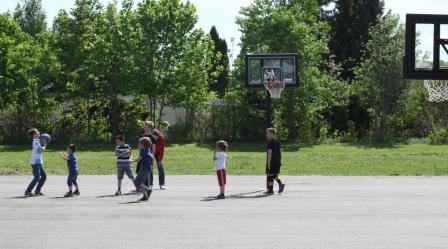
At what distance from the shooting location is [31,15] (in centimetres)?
8012

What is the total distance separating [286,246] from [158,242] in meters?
1.85

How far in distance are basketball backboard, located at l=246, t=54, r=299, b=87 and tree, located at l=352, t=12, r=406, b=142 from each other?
17951 millimetres

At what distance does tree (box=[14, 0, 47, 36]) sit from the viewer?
→ 79006 mm

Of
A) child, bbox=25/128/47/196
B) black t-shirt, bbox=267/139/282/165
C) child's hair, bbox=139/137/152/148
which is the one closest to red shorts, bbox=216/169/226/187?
black t-shirt, bbox=267/139/282/165

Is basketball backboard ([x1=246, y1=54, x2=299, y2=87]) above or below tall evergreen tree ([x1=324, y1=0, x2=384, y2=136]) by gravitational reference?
below

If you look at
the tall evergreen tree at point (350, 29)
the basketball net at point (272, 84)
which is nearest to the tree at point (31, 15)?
the tall evergreen tree at point (350, 29)

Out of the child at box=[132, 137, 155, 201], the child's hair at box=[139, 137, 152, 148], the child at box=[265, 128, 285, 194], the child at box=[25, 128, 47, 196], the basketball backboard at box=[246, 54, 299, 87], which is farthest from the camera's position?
the basketball backboard at box=[246, 54, 299, 87]

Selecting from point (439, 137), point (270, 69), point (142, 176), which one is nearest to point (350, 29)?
point (439, 137)

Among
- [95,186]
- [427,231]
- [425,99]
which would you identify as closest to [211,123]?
[425,99]

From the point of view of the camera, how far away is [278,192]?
18.0 metres

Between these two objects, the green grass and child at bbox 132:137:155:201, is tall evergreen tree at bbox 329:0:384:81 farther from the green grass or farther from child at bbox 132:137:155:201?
child at bbox 132:137:155:201

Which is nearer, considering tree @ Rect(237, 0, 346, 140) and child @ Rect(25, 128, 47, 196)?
child @ Rect(25, 128, 47, 196)

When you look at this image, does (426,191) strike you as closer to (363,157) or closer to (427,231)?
(427,231)

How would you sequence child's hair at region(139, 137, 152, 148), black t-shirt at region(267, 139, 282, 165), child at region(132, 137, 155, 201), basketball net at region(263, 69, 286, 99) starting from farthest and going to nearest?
1. basketball net at region(263, 69, 286, 99)
2. black t-shirt at region(267, 139, 282, 165)
3. child's hair at region(139, 137, 152, 148)
4. child at region(132, 137, 155, 201)
